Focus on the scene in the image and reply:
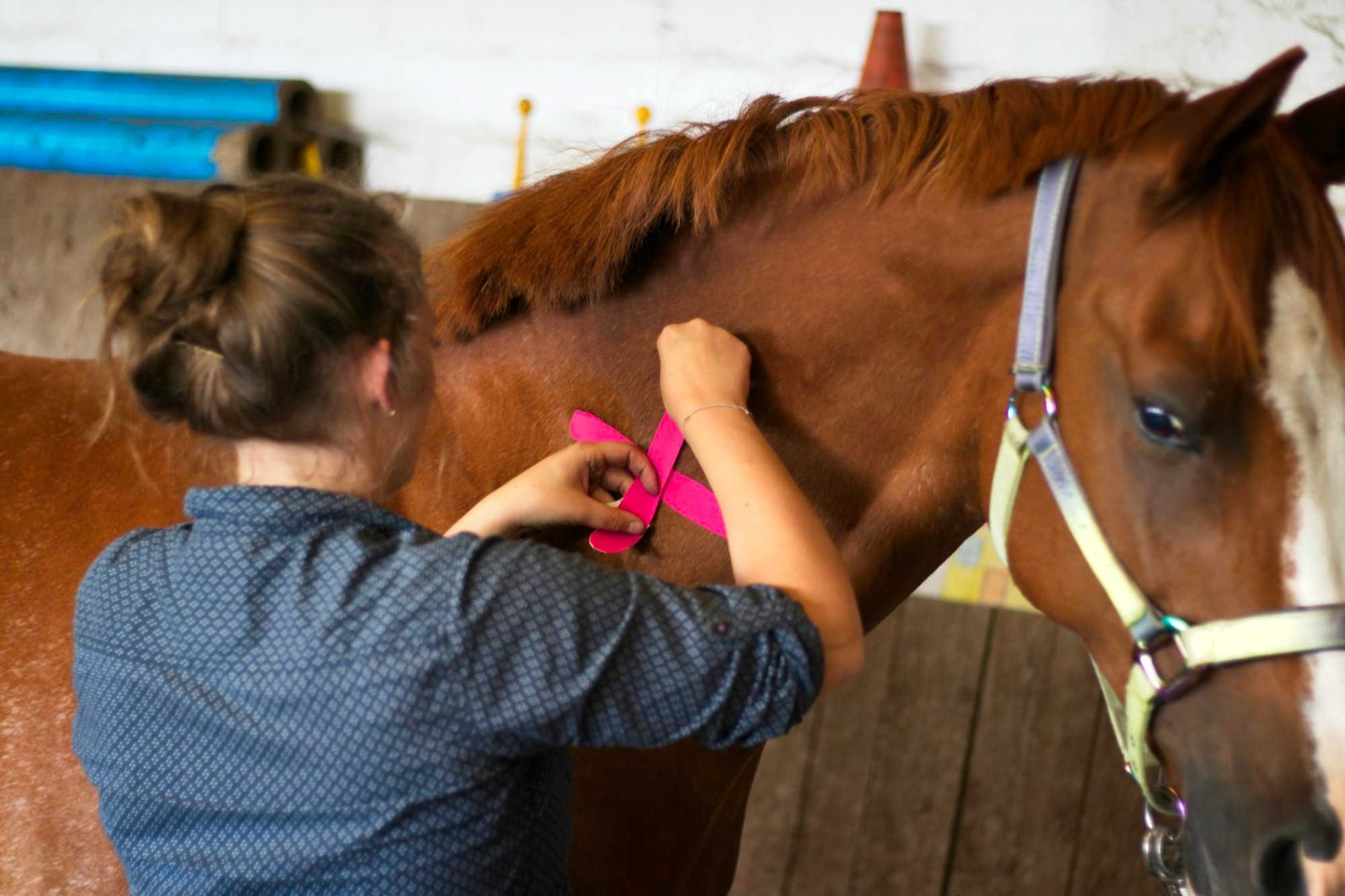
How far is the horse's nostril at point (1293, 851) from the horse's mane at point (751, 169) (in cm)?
56

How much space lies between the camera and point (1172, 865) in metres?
0.92

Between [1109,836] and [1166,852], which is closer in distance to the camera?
[1166,852]

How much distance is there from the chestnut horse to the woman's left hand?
42mm

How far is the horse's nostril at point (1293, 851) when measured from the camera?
0.76 metres

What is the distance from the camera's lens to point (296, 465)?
76cm

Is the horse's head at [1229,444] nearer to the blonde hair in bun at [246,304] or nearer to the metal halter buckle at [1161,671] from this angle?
the metal halter buckle at [1161,671]

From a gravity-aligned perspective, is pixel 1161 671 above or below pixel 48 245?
below

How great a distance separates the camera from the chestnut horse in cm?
79

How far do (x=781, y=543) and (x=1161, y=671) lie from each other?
33 cm

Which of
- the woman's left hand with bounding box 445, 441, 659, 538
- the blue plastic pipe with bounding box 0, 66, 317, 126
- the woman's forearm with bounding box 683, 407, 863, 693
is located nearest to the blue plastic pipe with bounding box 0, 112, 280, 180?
the blue plastic pipe with bounding box 0, 66, 317, 126

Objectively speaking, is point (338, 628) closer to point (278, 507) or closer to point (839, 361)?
point (278, 507)

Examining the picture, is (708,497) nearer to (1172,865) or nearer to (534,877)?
(534,877)

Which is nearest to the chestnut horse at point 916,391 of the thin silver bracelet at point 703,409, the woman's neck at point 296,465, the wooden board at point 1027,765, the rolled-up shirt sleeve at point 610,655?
the thin silver bracelet at point 703,409

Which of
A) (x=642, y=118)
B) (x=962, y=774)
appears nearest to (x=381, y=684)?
(x=642, y=118)
